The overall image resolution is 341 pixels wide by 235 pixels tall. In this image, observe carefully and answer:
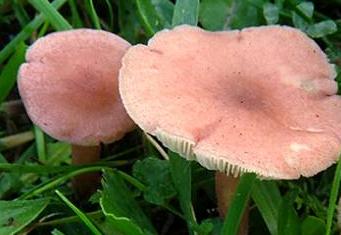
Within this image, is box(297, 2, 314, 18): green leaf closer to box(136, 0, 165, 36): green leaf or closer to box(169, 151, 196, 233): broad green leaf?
box(136, 0, 165, 36): green leaf

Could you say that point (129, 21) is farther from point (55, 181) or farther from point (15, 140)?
point (55, 181)

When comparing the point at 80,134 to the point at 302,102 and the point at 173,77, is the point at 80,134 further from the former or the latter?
the point at 302,102

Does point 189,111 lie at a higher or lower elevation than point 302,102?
higher

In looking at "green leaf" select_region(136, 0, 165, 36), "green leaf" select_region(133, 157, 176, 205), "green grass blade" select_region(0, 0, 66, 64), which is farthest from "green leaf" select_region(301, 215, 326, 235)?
"green grass blade" select_region(0, 0, 66, 64)

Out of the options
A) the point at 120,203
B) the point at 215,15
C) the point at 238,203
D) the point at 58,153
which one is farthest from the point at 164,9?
the point at 238,203

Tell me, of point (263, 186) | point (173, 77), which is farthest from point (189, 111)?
point (263, 186)

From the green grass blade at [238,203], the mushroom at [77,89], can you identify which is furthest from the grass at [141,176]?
the mushroom at [77,89]

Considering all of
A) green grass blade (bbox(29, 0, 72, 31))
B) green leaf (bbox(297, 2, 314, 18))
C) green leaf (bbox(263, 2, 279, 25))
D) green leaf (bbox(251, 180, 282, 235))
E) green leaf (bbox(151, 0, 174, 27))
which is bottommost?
green leaf (bbox(251, 180, 282, 235))
